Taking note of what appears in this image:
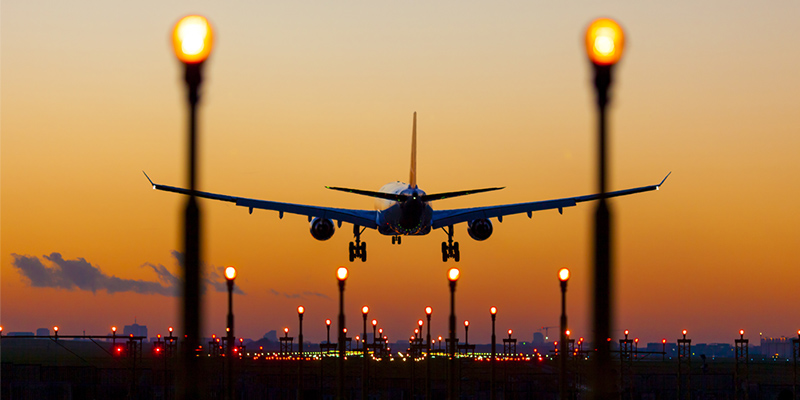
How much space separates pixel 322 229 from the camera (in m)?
74.7

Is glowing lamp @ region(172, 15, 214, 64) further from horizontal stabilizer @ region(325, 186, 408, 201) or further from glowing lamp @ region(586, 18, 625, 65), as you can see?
horizontal stabilizer @ region(325, 186, 408, 201)

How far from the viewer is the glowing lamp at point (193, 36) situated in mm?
17312

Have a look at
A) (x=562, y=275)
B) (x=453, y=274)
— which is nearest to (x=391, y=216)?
(x=453, y=274)

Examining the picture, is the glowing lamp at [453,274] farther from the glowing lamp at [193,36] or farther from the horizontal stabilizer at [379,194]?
the glowing lamp at [193,36]

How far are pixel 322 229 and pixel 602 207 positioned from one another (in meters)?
57.8

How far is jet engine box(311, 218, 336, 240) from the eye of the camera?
245 ft

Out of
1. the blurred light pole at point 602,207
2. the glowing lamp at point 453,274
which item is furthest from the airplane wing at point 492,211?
the blurred light pole at point 602,207

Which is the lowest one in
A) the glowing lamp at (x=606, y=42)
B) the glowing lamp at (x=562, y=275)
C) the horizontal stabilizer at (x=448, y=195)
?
the glowing lamp at (x=562, y=275)

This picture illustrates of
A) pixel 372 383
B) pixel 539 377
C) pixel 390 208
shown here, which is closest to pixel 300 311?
pixel 390 208

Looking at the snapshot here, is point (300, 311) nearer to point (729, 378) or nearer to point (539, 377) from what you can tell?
point (539, 377)

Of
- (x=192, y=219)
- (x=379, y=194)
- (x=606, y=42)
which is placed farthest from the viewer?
(x=379, y=194)

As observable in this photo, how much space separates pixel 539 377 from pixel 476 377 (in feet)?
24.4

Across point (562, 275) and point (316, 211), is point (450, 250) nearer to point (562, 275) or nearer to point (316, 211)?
point (316, 211)

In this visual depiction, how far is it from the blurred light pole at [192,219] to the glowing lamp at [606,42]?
6447 millimetres
